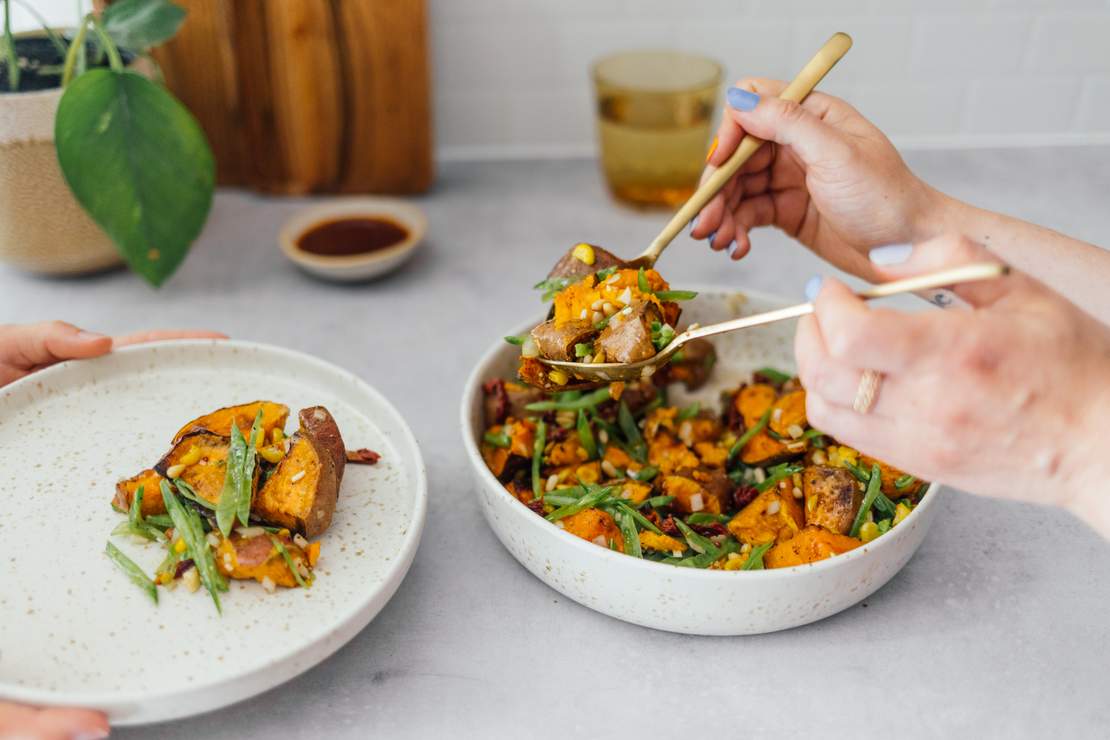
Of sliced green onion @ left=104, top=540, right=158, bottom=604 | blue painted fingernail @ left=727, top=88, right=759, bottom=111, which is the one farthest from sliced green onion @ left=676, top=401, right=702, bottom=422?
sliced green onion @ left=104, top=540, right=158, bottom=604

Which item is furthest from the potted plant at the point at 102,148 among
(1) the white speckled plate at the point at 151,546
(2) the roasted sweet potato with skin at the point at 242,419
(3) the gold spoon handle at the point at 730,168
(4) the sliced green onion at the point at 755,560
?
(4) the sliced green onion at the point at 755,560

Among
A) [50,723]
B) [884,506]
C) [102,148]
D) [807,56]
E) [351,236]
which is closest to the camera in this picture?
[50,723]

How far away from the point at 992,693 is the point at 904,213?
0.70 m

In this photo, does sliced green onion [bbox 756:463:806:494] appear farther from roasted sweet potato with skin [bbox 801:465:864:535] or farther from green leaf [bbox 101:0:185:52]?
green leaf [bbox 101:0:185:52]

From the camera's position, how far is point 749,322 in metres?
1.15

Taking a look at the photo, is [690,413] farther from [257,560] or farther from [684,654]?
[257,560]

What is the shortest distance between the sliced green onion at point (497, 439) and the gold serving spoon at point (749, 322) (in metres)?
0.15

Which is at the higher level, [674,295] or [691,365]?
[674,295]

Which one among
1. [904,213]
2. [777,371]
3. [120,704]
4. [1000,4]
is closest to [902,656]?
[777,371]

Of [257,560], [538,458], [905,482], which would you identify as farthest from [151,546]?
[905,482]

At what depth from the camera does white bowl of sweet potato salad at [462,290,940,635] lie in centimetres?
121

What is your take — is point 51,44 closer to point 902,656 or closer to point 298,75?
point 298,75

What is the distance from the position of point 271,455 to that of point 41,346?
1.59 ft

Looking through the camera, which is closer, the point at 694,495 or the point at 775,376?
the point at 694,495
